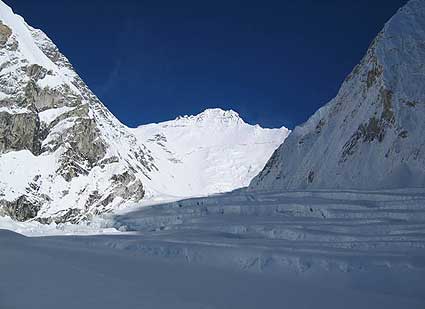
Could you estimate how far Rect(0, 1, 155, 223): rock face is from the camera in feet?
306

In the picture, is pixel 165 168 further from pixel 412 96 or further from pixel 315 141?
pixel 412 96

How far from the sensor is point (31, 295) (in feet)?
25.8

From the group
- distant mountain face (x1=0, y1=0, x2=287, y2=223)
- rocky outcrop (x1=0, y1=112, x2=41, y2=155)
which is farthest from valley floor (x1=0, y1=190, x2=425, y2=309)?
rocky outcrop (x1=0, y1=112, x2=41, y2=155)

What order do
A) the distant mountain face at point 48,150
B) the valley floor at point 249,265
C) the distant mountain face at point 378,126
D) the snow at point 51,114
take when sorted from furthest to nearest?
the snow at point 51,114, the distant mountain face at point 48,150, the distant mountain face at point 378,126, the valley floor at point 249,265

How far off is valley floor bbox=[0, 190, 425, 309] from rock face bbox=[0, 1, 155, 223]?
74.8 meters

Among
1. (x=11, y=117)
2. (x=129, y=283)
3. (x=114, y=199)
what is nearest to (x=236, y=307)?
(x=129, y=283)

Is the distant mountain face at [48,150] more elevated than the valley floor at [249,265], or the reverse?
the distant mountain face at [48,150]

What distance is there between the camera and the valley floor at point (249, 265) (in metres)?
8.95

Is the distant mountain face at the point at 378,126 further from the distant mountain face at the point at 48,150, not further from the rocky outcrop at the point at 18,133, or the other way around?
the rocky outcrop at the point at 18,133

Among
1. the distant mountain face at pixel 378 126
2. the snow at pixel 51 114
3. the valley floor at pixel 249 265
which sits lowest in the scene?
the valley floor at pixel 249 265

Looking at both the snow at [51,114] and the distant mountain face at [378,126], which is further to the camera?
the snow at [51,114]

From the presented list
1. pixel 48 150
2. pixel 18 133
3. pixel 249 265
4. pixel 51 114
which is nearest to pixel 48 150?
pixel 48 150

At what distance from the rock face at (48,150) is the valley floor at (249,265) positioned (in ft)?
245

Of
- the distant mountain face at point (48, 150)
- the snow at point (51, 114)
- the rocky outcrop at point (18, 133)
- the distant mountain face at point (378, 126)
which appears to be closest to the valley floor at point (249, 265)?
the distant mountain face at point (378, 126)
